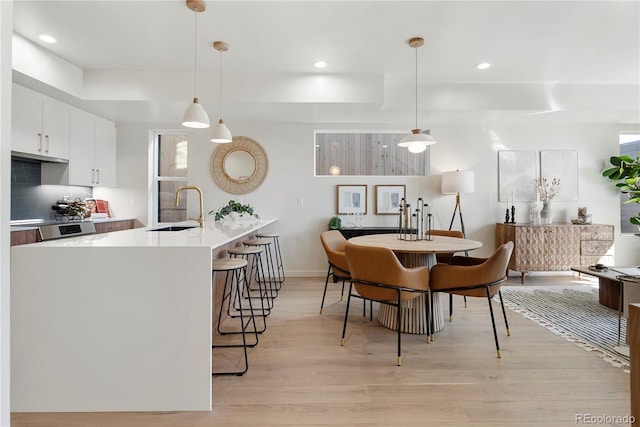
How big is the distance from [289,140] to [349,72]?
1468 millimetres

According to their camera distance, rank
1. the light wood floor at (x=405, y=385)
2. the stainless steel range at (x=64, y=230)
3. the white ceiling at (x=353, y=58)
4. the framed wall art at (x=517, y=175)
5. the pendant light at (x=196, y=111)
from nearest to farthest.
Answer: the light wood floor at (x=405, y=385) < the pendant light at (x=196, y=111) < the white ceiling at (x=353, y=58) < the stainless steel range at (x=64, y=230) < the framed wall art at (x=517, y=175)

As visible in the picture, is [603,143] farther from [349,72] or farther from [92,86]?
[92,86]

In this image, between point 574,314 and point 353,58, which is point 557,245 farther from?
point 353,58

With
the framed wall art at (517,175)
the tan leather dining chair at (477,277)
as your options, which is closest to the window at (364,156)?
the framed wall art at (517,175)

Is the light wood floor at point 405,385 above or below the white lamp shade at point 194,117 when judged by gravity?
below

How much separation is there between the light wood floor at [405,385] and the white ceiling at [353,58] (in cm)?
260

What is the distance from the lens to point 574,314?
303cm

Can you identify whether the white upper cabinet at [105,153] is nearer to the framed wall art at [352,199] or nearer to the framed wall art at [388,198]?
the framed wall art at [352,199]

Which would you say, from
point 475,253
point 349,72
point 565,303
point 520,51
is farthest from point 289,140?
point 565,303

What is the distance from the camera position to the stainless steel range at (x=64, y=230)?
9.41 ft

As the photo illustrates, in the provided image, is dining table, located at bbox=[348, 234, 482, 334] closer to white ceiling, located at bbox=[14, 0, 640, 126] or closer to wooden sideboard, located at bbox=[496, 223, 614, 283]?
white ceiling, located at bbox=[14, 0, 640, 126]

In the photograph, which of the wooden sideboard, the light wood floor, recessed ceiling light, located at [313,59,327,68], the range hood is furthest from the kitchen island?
the wooden sideboard

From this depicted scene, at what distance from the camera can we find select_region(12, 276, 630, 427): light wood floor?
156 cm

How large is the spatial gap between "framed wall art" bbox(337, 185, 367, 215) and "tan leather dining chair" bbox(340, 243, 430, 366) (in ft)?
8.02
